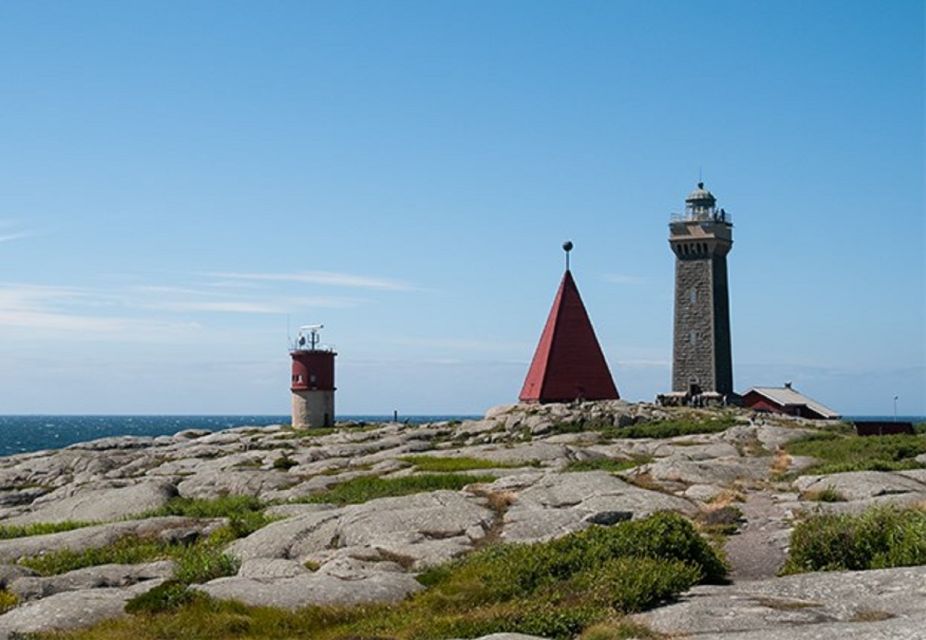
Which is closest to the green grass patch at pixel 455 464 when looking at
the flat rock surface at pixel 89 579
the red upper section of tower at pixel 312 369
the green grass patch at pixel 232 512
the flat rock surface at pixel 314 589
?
the green grass patch at pixel 232 512

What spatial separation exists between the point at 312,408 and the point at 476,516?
5012 cm

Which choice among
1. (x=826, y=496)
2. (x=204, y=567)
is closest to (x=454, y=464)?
(x=826, y=496)

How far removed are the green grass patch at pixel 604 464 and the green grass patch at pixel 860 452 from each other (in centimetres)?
627

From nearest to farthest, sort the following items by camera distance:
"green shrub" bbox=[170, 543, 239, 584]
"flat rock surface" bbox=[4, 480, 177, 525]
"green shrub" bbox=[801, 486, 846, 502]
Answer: "green shrub" bbox=[170, 543, 239, 584] < "green shrub" bbox=[801, 486, 846, 502] < "flat rock surface" bbox=[4, 480, 177, 525]

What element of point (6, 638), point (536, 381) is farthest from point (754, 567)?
point (536, 381)

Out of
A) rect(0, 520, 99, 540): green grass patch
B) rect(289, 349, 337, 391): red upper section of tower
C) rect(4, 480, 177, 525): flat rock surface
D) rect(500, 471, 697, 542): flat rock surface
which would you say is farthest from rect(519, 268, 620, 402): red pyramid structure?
rect(0, 520, 99, 540): green grass patch

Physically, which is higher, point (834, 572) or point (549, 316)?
point (549, 316)

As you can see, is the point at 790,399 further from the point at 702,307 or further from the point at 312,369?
the point at 312,369

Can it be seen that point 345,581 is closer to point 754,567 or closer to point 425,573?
point 425,573

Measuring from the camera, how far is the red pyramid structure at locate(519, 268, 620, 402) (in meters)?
67.9

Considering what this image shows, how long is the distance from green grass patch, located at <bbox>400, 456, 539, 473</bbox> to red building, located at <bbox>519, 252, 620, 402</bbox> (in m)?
21.6

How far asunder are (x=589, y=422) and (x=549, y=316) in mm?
12554

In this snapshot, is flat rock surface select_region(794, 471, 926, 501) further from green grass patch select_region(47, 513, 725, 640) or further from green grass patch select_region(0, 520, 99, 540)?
green grass patch select_region(0, 520, 99, 540)

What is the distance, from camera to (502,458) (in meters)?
45.3
